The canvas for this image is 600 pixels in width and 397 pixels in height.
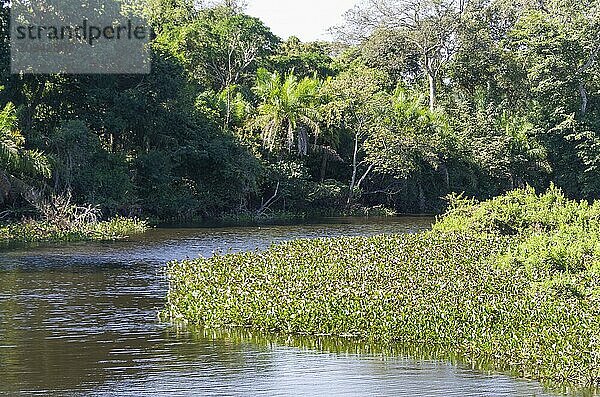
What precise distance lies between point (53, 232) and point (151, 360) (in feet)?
47.7

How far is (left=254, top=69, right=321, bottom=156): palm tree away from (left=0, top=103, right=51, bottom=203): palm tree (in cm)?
1217

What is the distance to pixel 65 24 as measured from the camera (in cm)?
2927

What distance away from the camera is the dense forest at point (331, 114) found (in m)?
30.7

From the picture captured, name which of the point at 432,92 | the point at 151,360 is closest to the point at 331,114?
the point at 432,92

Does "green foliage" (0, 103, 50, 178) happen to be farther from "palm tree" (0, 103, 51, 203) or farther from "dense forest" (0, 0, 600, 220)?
"dense forest" (0, 0, 600, 220)

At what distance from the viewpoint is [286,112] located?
35.4m

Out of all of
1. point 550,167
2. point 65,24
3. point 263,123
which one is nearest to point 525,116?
point 550,167

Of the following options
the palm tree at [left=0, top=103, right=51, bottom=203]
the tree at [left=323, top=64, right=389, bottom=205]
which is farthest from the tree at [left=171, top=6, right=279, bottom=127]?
the palm tree at [left=0, top=103, right=51, bottom=203]

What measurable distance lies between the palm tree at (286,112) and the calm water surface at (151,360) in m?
19.8

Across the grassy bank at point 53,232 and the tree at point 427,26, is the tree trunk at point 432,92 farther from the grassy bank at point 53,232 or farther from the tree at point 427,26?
the grassy bank at point 53,232

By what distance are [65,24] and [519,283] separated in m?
21.2

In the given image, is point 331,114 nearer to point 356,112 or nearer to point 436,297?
point 356,112

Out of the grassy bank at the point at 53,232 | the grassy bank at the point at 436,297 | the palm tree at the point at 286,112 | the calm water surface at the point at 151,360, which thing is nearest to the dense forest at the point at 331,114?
the palm tree at the point at 286,112

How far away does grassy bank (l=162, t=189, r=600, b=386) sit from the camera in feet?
32.1
